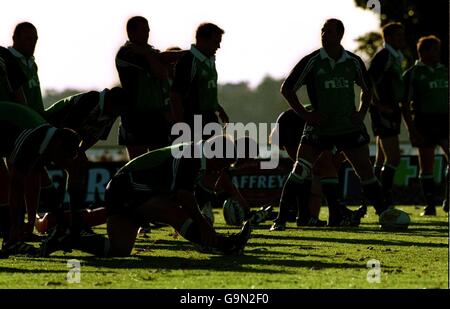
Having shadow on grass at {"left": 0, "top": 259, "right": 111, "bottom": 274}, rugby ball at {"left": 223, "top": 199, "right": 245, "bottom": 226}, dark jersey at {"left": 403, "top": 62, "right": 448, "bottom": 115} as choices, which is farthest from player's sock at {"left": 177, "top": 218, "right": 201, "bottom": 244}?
dark jersey at {"left": 403, "top": 62, "right": 448, "bottom": 115}

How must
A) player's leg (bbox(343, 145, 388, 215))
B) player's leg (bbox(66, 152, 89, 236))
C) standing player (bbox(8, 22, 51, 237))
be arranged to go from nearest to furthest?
player's leg (bbox(66, 152, 89, 236)) < standing player (bbox(8, 22, 51, 237)) < player's leg (bbox(343, 145, 388, 215))

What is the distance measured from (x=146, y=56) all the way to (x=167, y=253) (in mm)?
2739

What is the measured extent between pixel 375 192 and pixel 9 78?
468 centimetres

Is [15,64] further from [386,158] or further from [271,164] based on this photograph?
[271,164]

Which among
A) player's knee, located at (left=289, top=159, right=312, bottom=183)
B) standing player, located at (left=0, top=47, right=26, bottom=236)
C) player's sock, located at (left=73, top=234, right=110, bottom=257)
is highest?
standing player, located at (left=0, top=47, right=26, bottom=236)

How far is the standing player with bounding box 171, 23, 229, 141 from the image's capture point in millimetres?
13094

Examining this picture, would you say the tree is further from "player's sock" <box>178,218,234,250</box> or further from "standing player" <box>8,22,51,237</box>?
"player's sock" <box>178,218,234,250</box>

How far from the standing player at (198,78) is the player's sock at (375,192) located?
6.93 feet

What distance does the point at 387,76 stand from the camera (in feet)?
52.4

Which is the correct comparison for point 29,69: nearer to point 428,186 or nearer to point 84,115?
point 84,115

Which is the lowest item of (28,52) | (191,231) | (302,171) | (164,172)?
(191,231)

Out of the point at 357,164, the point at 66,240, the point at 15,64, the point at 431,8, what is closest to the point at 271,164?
the point at 357,164

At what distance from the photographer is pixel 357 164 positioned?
14.0 meters

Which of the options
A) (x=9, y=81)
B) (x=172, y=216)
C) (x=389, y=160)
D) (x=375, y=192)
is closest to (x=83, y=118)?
(x=9, y=81)
